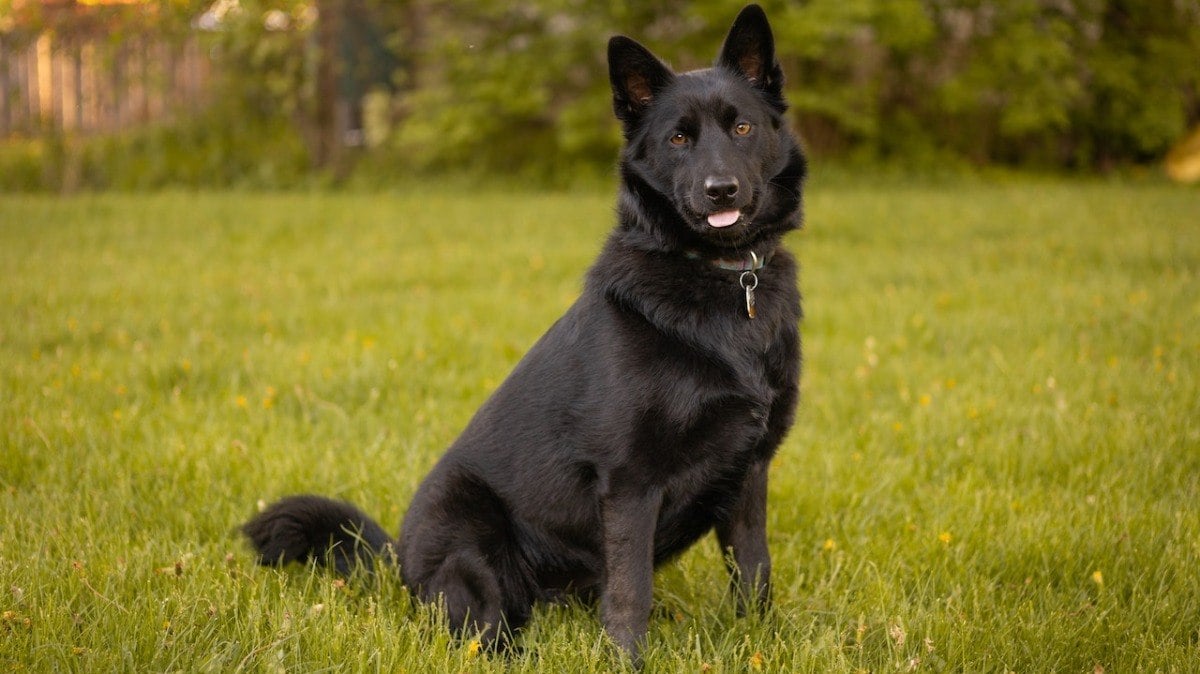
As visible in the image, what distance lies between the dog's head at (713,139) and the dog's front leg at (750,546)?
Answer: 687 millimetres

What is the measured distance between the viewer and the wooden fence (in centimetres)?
1273

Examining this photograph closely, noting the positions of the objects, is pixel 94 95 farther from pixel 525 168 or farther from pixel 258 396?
pixel 258 396

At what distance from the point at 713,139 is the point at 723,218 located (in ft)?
0.76

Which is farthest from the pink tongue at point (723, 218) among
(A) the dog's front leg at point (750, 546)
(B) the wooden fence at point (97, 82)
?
(B) the wooden fence at point (97, 82)

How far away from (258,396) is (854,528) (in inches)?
105

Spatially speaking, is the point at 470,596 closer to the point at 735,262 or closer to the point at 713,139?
the point at 735,262

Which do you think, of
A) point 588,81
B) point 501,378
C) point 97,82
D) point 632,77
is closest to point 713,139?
point 632,77

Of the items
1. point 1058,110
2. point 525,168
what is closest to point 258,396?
point 525,168

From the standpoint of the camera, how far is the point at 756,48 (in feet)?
9.51

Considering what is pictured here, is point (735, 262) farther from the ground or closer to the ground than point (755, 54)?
closer to the ground

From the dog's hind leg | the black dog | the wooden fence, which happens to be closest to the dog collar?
the black dog

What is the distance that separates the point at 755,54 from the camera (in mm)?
2912

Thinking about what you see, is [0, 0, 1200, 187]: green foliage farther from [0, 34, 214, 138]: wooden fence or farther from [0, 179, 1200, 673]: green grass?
[0, 179, 1200, 673]: green grass

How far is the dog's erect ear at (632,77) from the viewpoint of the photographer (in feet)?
9.29
